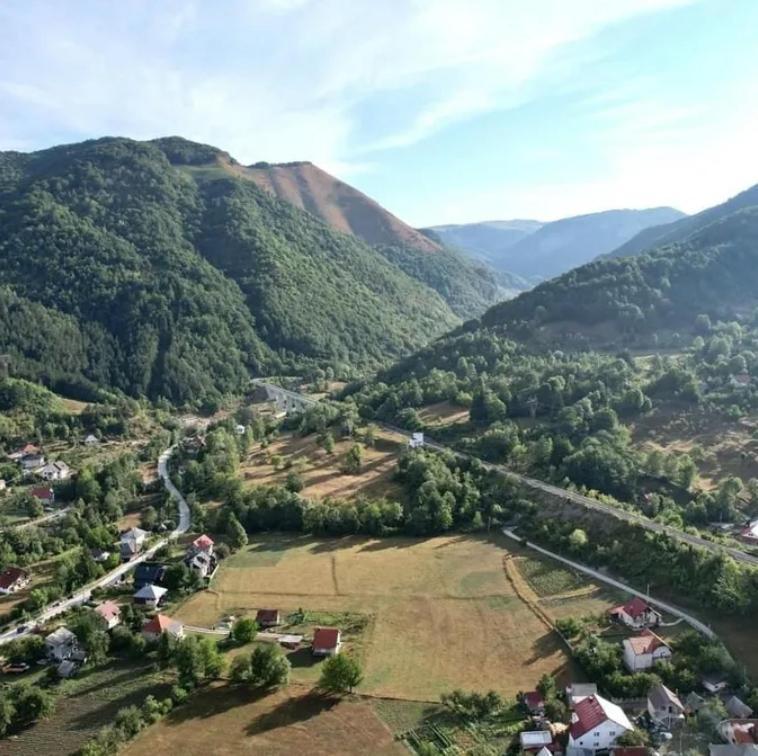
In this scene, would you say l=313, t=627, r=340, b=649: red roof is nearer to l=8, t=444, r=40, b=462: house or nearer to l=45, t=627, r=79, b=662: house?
l=45, t=627, r=79, b=662: house

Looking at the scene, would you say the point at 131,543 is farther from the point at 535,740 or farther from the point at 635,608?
the point at 635,608

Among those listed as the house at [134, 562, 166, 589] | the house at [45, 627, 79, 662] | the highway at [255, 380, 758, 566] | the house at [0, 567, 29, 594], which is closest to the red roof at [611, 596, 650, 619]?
the highway at [255, 380, 758, 566]

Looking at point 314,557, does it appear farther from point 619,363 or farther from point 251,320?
point 251,320

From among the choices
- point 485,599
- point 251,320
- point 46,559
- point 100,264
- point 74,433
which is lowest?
point 485,599

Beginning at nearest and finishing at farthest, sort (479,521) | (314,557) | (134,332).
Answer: (314,557), (479,521), (134,332)

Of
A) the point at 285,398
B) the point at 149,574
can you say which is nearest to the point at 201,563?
the point at 149,574

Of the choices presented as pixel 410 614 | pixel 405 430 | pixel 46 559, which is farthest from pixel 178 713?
pixel 405 430
